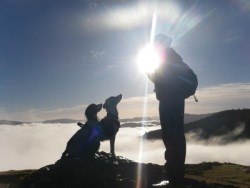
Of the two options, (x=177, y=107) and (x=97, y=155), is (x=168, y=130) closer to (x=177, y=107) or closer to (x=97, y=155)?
(x=177, y=107)

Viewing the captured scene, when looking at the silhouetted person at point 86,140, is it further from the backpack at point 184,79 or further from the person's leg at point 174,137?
the backpack at point 184,79

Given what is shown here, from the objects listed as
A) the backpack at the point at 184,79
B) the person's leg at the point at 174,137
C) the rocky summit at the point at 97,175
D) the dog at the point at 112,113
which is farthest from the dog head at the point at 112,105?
the backpack at the point at 184,79

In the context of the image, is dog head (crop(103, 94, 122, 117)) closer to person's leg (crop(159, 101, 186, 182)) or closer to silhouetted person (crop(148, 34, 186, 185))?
silhouetted person (crop(148, 34, 186, 185))

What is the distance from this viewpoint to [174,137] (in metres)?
15.3

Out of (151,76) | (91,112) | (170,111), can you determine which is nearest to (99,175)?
(91,112)

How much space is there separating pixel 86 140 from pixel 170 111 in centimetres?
411

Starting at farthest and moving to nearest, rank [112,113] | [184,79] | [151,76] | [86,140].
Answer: [112,113]
[86,140]
[151,76]
[184,79]

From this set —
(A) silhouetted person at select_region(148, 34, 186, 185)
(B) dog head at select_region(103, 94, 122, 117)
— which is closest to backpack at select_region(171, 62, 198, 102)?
(A) silhouetted person at select_region(148, 34, 186, 185)

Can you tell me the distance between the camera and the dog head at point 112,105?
2308 cm

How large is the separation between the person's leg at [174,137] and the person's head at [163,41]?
2253 millimetres

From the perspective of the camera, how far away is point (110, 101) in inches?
925

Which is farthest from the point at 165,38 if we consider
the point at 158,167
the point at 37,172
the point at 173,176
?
the point at 37,172

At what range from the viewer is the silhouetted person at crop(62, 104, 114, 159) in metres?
17.2

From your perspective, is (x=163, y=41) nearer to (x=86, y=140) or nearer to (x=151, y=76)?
(x=151, y=76)
